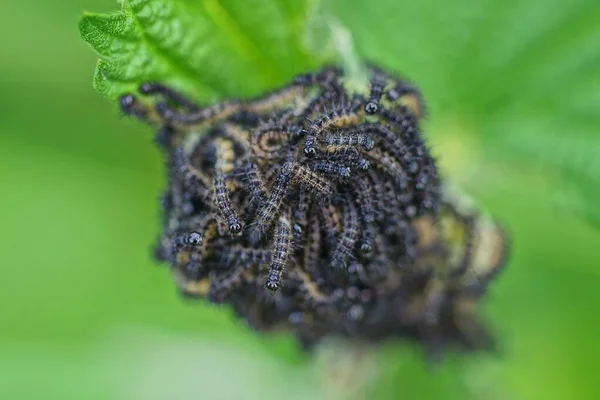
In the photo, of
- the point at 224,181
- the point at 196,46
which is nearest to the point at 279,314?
the point at 224,181

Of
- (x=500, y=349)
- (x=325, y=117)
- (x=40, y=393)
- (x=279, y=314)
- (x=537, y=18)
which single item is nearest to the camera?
(x=325, y=117)

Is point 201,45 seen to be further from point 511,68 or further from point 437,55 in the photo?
point 511,68

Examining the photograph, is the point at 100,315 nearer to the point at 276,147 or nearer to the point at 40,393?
the point at 40,393

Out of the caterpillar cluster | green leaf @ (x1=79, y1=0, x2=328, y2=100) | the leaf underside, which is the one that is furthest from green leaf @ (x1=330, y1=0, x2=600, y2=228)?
the caterpillar cluster

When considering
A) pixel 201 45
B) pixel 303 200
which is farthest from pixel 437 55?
pixel 303 200

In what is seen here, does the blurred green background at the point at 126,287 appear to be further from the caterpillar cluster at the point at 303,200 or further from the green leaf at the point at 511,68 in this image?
the caterpillar cluster at the point at 303,200
